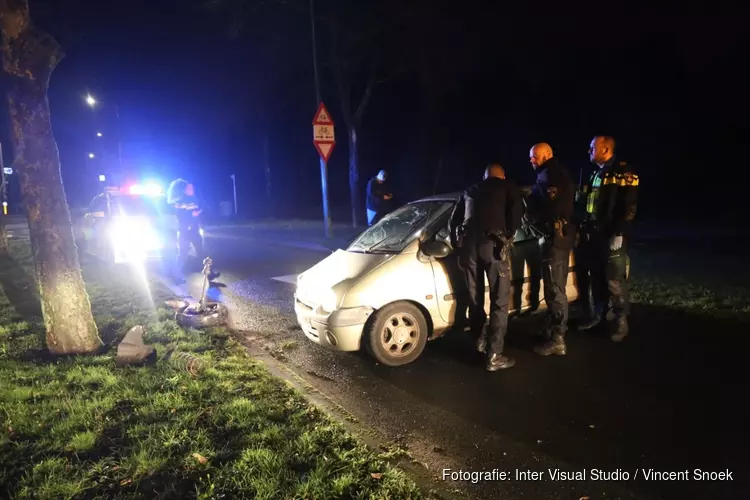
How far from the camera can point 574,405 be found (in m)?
3.94

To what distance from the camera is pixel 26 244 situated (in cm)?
1583

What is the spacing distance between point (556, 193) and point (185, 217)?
24.6 feet

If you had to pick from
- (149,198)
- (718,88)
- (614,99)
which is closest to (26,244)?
(149,198)

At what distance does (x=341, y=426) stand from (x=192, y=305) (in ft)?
11.6

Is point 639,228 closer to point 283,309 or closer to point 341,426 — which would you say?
point 283,309

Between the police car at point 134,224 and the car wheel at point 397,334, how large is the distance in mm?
7055

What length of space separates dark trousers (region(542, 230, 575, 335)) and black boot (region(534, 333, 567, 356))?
1.9 inches

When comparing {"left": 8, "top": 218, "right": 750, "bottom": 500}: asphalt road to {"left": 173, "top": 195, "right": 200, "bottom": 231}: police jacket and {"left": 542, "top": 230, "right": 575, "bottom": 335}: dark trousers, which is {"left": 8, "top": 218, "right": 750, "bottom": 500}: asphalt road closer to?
{"left": 542, "top": 230, "right": 575, "bottom": 335}: dark trousers

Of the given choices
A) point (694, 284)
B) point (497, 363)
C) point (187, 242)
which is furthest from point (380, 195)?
point (497, 363)

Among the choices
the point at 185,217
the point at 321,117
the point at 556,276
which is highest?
the point at 321,117

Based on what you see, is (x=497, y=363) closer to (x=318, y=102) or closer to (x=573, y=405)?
(x=573, y=405)

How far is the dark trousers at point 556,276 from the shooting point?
4.87 metres

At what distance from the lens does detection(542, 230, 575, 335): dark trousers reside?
4.87 metres

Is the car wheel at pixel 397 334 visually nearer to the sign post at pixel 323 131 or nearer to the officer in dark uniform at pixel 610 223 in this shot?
the officer in dark uniform at pixel 610 223
